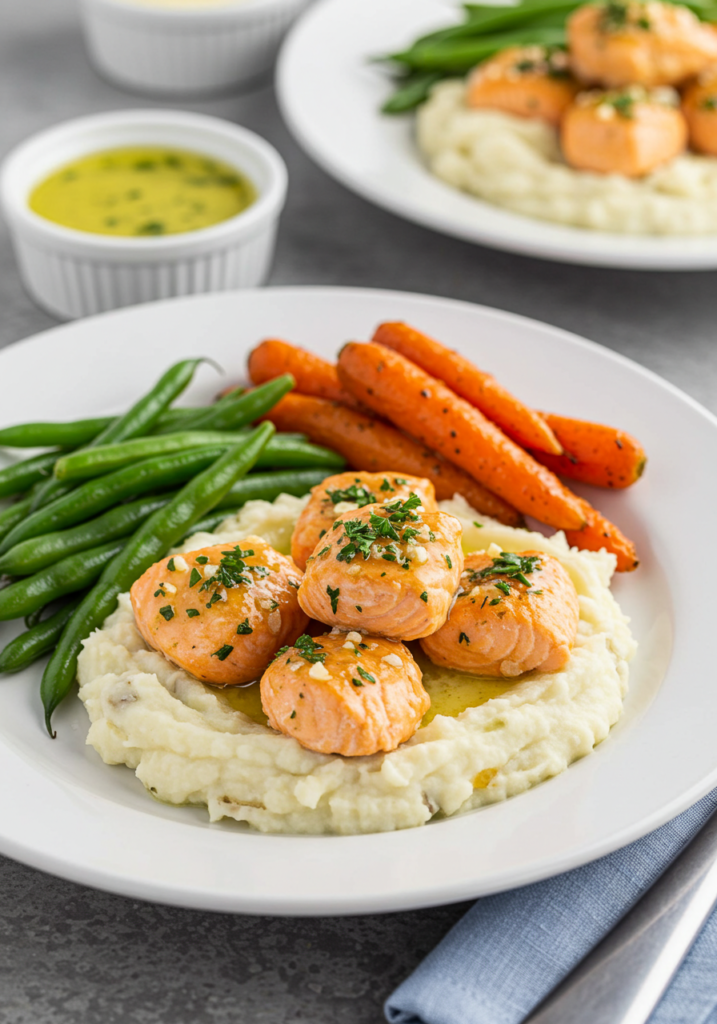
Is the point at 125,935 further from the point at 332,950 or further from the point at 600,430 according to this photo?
the point at 600,430

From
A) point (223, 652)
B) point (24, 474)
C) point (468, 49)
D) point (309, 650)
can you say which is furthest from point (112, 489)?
point (468, 49)

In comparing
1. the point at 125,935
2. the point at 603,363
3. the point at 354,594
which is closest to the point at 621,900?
the point at 354,594

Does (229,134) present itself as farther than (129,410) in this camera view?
Yes

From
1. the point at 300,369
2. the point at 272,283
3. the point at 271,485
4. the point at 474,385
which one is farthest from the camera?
the point at 272,283

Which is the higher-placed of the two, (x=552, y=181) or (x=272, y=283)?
(x=552, y=181)

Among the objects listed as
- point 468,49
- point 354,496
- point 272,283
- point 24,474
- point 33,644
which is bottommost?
point 272,283

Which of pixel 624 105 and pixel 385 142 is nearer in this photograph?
pixel 624 105

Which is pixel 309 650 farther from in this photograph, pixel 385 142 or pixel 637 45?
pixel 637 45
